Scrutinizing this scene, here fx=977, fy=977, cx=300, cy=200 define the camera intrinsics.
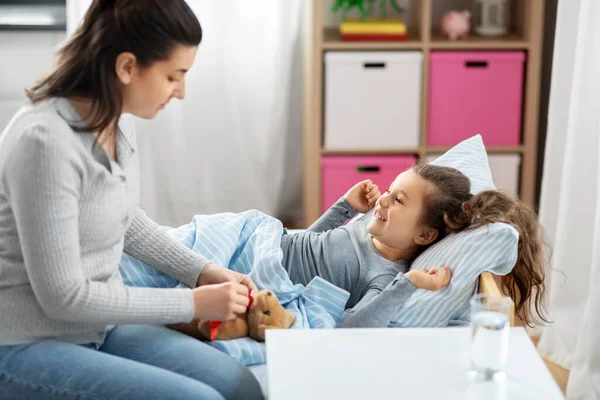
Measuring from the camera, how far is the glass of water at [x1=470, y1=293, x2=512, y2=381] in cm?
145

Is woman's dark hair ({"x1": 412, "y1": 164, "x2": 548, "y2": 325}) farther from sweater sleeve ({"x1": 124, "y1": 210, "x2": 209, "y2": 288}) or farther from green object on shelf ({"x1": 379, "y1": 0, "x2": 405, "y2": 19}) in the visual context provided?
green object on shelf ({"x1": 379, "y1": 0, "x2": 405, "y2": 19})

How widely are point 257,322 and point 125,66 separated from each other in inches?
20.7

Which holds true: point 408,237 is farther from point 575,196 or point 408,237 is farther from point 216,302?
point 575,196

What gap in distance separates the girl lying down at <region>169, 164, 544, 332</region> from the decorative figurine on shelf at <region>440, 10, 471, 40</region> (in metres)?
1.33

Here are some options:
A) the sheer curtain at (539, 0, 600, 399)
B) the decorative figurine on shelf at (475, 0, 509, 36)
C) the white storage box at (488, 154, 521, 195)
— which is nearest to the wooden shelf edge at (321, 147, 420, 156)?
the white storage box at (488, 154, 521, 195)

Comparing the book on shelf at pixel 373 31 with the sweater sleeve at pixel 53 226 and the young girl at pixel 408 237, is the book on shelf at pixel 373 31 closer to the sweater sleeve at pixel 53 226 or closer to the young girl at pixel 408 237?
the young girl at pixel 408 237

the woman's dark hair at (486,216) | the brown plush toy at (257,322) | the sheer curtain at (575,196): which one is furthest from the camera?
the sheer curtain at (575,196)

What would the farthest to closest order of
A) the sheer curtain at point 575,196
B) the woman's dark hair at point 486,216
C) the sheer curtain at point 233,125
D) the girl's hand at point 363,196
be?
the sheer curtain at point 233,125 → the sheer curtain at point 575,196 → the girl's hand at point 363,196 → the woman's dark hair at point 486,216

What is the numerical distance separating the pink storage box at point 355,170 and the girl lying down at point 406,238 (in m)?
1.17

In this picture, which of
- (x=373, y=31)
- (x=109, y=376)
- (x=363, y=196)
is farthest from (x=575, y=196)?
(x=109, y=376)

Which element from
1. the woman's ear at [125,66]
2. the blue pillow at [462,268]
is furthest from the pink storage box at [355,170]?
the woman's ear at [125,66]

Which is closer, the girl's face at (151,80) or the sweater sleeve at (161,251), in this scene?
the girl's face at (151,80)

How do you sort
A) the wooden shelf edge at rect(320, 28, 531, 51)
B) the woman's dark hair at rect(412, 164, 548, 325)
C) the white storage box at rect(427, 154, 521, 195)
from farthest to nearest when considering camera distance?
the white storage box at rect(427, 154, 521, 195), the wooden shelf edge at rect(320, 28, 531, 51), the woman's dark hair at rect(412, 164, 548, 325)

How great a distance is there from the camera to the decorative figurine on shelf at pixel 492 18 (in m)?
3.36
